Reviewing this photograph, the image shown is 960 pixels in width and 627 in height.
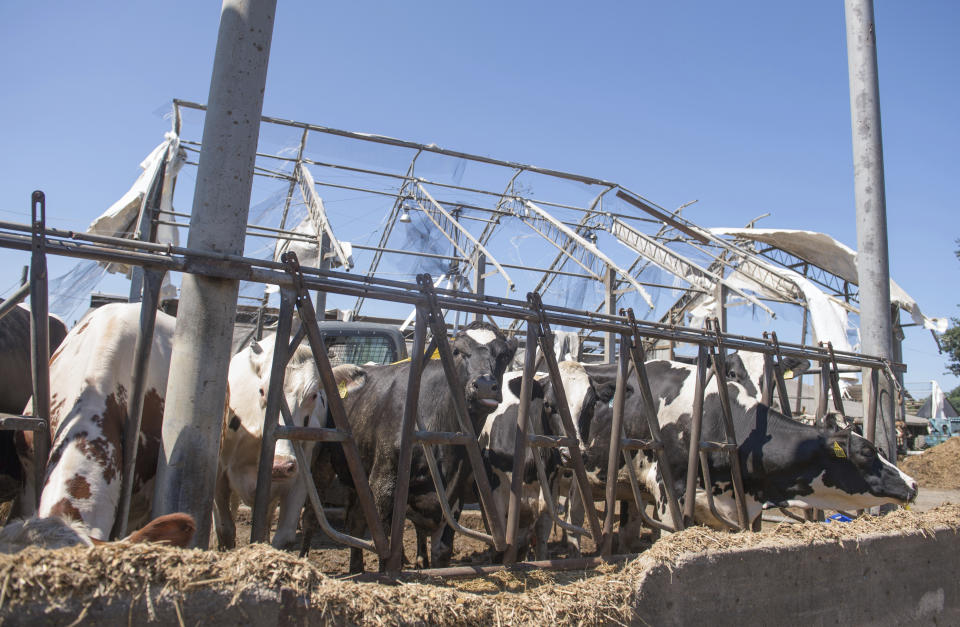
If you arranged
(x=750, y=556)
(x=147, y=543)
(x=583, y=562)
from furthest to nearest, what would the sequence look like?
(x=583, y=562) < (x=750, y=556) < (x=147, y=543)

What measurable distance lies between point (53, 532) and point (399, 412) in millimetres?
3416

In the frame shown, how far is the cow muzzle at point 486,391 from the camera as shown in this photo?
5.19 m

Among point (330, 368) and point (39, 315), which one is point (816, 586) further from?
point (39, 315)

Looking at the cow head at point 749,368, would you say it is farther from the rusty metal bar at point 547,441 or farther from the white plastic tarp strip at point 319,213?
the white plastic tarp strip at point 319,213

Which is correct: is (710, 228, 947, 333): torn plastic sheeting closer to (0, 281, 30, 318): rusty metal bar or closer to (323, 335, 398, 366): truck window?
(323, 335, 398, 366): truck window

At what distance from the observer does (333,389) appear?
11.1 ft

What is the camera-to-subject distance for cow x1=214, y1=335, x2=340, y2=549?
512 centimetres

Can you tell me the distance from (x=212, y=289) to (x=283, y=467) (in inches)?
55.3

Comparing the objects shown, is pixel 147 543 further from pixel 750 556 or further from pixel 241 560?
pixel 750 556

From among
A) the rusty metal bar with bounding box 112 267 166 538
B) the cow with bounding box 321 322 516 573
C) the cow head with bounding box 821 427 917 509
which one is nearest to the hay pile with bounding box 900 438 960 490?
the cow head with bounding box 821 427 917 509

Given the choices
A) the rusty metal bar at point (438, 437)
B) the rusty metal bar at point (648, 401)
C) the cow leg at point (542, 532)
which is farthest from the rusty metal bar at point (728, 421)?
the rusty metal bar at point (438, 437)

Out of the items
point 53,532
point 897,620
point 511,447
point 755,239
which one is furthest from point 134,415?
point 755,239

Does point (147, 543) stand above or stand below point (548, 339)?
below

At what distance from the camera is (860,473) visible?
6.07 m
